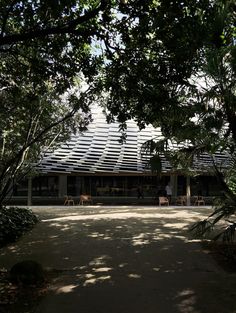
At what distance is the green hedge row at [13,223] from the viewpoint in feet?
42.6

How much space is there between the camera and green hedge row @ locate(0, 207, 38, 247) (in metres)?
13.0

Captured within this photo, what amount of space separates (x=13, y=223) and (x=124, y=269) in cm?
663

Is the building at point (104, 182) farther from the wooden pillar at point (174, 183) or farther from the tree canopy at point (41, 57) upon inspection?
the tree canopy at point (41, 57)

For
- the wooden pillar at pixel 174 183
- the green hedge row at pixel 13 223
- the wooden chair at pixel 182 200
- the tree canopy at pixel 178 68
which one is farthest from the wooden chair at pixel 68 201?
the tree canopy at pixel 178 68

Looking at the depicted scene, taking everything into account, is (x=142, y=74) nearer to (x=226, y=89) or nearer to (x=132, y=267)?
(x=226, y=89)

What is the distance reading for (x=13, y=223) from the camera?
47.6 feet

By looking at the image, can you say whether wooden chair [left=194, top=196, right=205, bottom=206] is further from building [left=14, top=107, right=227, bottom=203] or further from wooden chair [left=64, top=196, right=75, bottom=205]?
wooden chair [left=64, top=196, right=75, bottom=205]

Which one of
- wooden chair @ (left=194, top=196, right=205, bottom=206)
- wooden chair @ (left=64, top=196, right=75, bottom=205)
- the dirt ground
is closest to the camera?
the dirt ground

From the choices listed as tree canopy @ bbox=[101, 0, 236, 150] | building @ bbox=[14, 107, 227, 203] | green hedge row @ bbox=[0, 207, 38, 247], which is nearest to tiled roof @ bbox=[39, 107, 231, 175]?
building @ bbox=[14, 107, 227, 203]

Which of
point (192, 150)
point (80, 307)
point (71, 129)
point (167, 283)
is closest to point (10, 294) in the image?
point (80, 307)

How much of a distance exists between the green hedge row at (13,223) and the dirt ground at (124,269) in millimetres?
366

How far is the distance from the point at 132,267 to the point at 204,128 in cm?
338

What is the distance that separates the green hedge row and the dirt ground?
14.4 inches

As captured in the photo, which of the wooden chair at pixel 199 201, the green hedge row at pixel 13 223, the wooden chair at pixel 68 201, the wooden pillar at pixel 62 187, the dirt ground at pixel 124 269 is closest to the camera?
the dirt ground at pixel 124 269
